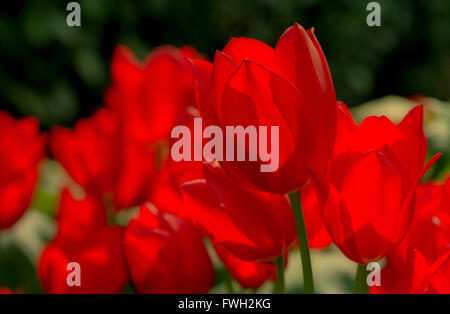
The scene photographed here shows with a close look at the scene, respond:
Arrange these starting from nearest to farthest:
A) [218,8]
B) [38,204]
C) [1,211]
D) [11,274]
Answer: [1,211], [11,274], [38,204], [218,8]

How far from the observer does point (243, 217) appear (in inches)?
14.9

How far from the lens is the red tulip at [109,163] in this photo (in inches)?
31.5

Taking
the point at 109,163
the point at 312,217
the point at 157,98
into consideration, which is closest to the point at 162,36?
the point at 157,98

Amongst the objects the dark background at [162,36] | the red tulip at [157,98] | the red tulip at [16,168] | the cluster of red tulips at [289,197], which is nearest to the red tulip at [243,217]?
the cluster of red tulips at [289,197]

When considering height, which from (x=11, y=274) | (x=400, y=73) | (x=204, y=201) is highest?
(x=400, y=73)

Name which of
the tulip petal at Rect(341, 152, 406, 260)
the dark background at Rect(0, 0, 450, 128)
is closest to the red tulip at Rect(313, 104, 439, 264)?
the tulip petal at Rect(341, 152, 406, 260)

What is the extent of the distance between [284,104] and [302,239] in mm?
63

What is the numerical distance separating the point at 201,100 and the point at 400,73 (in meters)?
3.02

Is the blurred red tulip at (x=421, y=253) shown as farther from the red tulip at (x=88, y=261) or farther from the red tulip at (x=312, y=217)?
the red tulip at (x=88, y=261)

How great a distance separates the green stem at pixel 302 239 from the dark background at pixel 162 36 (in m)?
1.83

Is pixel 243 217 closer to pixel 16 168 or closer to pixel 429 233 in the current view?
pixel 429 233

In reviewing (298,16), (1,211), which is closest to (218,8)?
(298,16)
